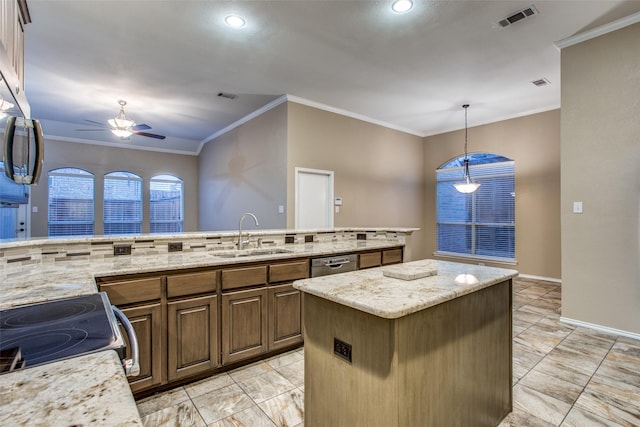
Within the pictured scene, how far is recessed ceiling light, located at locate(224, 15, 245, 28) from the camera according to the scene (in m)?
2.99

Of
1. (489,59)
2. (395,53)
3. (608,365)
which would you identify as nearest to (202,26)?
(395,53)

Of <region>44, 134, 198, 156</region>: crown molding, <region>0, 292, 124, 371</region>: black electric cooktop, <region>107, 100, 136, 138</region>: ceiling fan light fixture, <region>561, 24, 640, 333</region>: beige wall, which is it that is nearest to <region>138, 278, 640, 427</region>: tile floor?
<region>561, 24, 640, 333</region>: beige wall

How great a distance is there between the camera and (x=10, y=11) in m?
2.12

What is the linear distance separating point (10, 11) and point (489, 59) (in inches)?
179

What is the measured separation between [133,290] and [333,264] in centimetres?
174

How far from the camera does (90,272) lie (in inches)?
76.1

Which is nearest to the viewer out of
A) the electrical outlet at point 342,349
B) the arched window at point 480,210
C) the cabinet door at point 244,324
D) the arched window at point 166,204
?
the electrical outlet at point 342,349

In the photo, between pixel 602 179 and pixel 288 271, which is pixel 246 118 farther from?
pixel 602 179

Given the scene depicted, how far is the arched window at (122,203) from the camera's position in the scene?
7.66 metres

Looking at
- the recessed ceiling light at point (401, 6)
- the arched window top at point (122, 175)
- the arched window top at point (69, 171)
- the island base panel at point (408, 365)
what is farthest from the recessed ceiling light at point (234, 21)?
the arched window top at point (69, 171)

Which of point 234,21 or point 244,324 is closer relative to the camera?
point 244,324

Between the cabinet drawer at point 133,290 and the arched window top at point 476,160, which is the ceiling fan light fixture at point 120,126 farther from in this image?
the arched window top at point 476,160

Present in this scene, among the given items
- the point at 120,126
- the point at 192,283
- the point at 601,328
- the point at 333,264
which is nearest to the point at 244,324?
the point at 192,283

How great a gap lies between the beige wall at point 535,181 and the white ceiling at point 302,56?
0.30m
